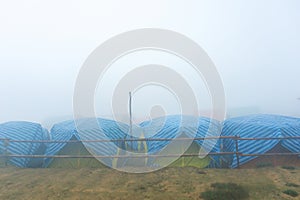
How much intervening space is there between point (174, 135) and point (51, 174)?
19.0 feet

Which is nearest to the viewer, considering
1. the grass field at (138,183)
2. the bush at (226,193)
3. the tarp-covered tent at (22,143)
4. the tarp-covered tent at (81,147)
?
the bush at (226,193)

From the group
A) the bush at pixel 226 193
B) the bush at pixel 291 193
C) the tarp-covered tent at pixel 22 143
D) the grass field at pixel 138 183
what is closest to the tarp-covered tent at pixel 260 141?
the grass field at pixel 138 183

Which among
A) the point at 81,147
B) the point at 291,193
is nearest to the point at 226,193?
the point at 291,193

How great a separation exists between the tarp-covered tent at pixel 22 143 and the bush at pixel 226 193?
8425 millimetres

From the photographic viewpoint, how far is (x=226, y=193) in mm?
6086

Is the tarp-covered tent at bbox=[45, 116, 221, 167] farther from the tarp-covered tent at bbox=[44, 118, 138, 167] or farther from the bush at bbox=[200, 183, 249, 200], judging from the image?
the bush at bbox=[200, 183, 249, 200]

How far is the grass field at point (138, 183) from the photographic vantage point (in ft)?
20.8

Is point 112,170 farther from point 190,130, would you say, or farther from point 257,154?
point 257,154

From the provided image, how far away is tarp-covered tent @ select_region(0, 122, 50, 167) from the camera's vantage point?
1034cm

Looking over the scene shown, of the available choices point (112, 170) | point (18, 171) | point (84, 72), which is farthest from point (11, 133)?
point (112, 170)

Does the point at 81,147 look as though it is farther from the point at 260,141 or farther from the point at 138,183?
the point at 260,141

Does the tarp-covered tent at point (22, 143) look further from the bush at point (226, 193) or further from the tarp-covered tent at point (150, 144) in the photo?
the bush at point (226, 193)

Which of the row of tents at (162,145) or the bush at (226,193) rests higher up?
the row of tents at (162,145)

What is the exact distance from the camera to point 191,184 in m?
7.04
